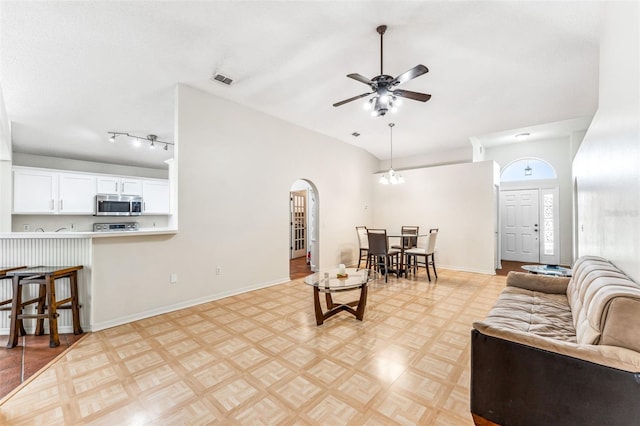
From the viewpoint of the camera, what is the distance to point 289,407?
1716mm

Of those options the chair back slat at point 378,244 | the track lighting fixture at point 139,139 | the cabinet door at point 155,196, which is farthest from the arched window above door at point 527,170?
the cabinet door at point 155,196

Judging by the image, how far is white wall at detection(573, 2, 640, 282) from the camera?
5.27ft

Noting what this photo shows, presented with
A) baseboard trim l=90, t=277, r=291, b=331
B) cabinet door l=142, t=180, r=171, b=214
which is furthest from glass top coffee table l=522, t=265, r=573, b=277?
cabinet door l=142, t=180, r=171, b=214

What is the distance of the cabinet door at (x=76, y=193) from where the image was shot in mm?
5070

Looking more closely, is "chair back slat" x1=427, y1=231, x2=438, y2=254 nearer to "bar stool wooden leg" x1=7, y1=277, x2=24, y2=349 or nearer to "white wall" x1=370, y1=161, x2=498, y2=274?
"white wall" x1=370, y1=161, x2=498, y2=274

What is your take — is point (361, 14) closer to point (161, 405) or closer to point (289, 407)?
point (289, 407)

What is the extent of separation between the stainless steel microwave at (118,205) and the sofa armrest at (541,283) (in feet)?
23.1

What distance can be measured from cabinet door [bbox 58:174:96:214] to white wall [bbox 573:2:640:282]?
7638 millimetres

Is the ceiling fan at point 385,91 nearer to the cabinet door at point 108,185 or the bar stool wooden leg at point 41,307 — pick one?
the bar stool wooden leg at point 41,307

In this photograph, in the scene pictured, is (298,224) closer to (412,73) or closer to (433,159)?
(433,159)

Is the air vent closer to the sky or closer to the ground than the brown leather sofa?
closer to the sky

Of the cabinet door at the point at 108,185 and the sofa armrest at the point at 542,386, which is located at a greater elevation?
the cabinet door at the point at 108,185

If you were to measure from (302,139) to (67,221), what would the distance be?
16.6 ft

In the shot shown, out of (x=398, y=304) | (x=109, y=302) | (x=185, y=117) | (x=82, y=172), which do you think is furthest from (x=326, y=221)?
(x=82, y=172)
